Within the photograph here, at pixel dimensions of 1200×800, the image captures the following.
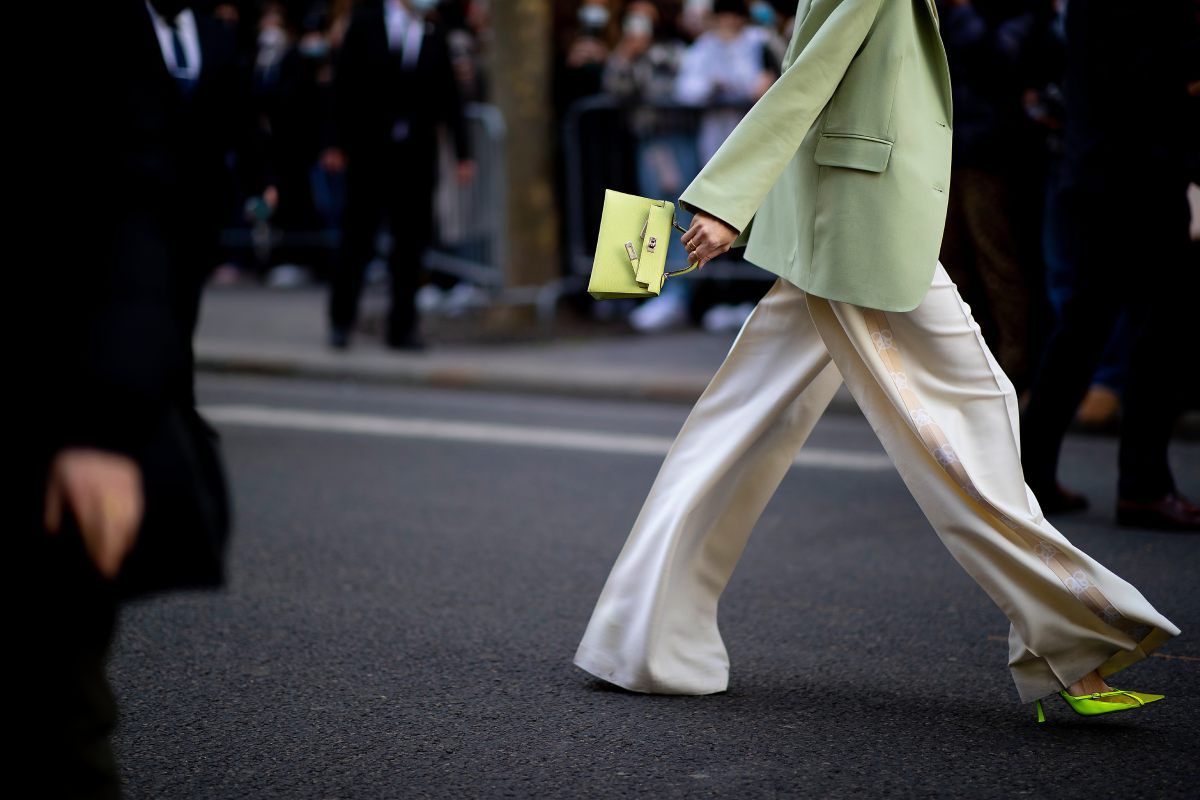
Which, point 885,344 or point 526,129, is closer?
point 885,344

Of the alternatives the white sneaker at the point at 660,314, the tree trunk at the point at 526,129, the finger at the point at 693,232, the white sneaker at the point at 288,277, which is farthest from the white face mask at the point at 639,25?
the finger at the point at 693,232

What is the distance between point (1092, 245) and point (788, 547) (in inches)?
55.1

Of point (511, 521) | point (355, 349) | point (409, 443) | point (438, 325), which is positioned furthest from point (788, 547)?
point (438, 325)

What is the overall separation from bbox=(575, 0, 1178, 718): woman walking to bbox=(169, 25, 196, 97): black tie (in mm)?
3340

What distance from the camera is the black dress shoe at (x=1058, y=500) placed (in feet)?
16.6

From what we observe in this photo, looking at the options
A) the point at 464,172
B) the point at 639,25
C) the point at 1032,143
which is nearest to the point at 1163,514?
the point at 1032,143

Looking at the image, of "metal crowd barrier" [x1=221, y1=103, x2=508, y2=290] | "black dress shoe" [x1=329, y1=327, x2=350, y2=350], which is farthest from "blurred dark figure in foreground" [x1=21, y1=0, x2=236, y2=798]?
"metal crowd barrier" [x1=221, y1=103, x2=508, y2=290]

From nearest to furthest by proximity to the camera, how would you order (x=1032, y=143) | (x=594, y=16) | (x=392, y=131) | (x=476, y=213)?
(x=1032, y=143)
(x=392, y=131)
(x=476, y=213)
(x=594, y=16)

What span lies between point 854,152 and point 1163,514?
8.04 ft

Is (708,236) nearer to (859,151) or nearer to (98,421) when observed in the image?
(859,151)

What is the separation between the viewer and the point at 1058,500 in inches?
204

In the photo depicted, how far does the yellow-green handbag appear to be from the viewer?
→ 307cm

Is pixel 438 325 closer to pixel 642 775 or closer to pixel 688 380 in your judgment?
pixel 688 380

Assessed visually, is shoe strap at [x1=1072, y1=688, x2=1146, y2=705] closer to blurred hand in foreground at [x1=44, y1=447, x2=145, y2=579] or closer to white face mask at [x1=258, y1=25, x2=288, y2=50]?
blurred hand in foreground at [x1=44, y1=447, x2=145, y2=579]
